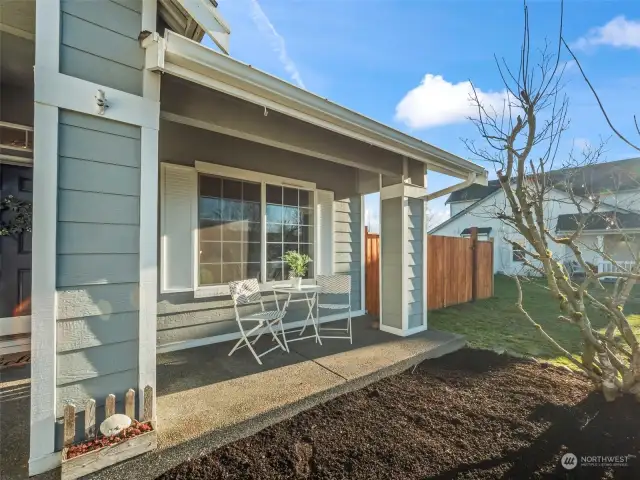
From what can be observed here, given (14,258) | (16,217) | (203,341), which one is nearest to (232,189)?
(203,341)

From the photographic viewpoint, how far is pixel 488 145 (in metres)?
3.20

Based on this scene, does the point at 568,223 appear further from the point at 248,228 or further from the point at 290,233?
the point at 248,228

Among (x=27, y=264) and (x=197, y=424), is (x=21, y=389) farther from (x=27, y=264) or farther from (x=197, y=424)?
(x=197, y=424)

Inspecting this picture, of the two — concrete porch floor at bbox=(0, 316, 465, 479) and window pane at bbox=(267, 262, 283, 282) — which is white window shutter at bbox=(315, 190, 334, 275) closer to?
window pane at bbox=(267, 262, 283, 282)

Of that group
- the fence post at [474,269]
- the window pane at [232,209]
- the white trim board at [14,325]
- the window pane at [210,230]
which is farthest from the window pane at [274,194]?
the fence post at [474,269]

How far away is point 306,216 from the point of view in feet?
14.8

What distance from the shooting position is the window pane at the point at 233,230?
372 cm

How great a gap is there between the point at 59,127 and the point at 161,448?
1.85 m

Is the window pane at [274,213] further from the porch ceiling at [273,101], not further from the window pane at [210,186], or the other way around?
the porch ceiling at [273,101]

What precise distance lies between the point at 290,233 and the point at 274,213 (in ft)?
1.26

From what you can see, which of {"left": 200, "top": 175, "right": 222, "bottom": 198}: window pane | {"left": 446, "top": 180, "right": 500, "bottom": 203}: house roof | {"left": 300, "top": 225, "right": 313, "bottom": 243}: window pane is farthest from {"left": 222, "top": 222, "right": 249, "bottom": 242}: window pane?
{"left": 446, "top": 180, "right": 500, "bottom": 203}: house roof

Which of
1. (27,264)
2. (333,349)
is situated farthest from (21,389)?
(333,349)

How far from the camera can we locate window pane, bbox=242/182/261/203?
12.7 ft

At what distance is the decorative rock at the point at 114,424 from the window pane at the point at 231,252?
85.1 inches
